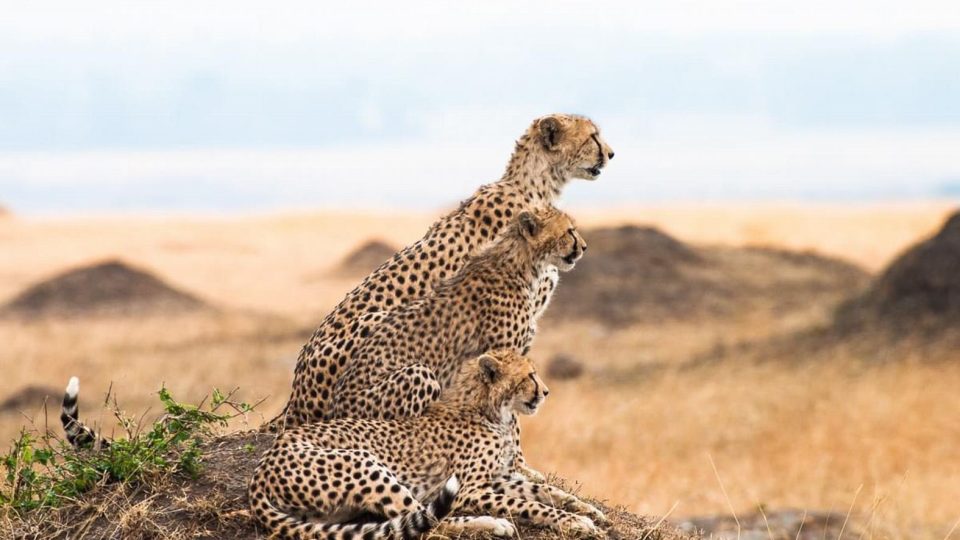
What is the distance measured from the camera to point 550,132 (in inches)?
239

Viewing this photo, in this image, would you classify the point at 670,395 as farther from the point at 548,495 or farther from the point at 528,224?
the point at 548,495

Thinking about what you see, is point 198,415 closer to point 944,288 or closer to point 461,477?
point 461,477

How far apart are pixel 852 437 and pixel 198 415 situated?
34.1ft

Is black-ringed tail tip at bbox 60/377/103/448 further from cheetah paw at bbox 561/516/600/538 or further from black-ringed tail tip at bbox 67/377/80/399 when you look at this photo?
cheetah paw at bbox 561/516/600/538

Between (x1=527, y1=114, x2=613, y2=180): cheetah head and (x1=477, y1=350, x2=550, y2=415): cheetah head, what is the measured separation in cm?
110

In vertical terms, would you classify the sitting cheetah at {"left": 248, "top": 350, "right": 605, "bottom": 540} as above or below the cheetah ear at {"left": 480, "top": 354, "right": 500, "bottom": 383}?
below

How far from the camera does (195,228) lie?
144 feet

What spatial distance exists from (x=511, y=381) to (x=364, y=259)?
2722cm

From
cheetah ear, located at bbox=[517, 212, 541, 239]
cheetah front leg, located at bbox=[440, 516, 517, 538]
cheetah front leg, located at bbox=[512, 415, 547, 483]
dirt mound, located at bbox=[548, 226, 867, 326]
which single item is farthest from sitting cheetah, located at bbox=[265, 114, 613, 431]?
dirt mound, located at bbox=[548, 226, 867, 326]

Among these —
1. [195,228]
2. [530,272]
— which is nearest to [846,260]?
[195,228]

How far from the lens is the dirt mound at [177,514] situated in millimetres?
5207

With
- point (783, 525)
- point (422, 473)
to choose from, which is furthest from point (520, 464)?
point (783, 525)

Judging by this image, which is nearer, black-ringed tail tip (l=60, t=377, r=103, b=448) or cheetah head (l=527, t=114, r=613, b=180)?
black-ringed tail tip (l=60, t=377, r=103, b=448)

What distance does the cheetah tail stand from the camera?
550 centimetres
